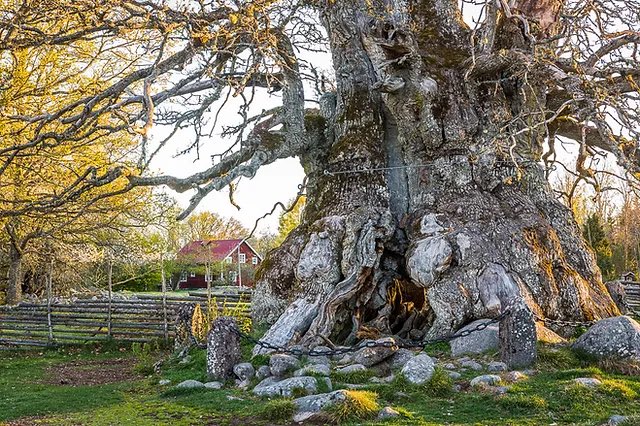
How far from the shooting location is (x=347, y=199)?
32.3ft

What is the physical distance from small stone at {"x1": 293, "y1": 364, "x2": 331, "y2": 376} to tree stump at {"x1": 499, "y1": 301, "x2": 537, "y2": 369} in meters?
1.92

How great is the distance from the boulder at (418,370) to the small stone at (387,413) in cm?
92

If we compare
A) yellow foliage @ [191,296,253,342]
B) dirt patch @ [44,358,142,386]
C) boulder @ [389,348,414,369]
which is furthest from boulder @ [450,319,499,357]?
dirt patch @ [44,358,142,386]

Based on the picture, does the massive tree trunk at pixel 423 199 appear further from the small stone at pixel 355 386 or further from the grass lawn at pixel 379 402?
the small stone at pixel 355 386

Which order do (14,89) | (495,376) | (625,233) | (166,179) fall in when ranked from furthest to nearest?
(625,233) < (14,89) < (166,179) < (495,376)

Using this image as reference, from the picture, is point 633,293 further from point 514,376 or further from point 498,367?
point 514,376

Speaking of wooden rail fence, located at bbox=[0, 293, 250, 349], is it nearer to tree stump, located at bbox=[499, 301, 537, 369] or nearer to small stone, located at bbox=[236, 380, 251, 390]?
small stone, located at bbox=[236, 380, 251, 390]

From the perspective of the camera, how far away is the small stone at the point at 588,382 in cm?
608

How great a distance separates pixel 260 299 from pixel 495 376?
174 inches

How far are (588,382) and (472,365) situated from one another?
51.4 inches

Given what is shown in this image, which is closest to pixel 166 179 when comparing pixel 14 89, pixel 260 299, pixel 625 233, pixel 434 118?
pixel 260 299

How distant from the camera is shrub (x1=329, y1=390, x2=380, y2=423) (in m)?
5.65

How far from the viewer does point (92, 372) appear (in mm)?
10367

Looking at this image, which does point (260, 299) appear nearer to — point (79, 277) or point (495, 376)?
point (495, 376)
